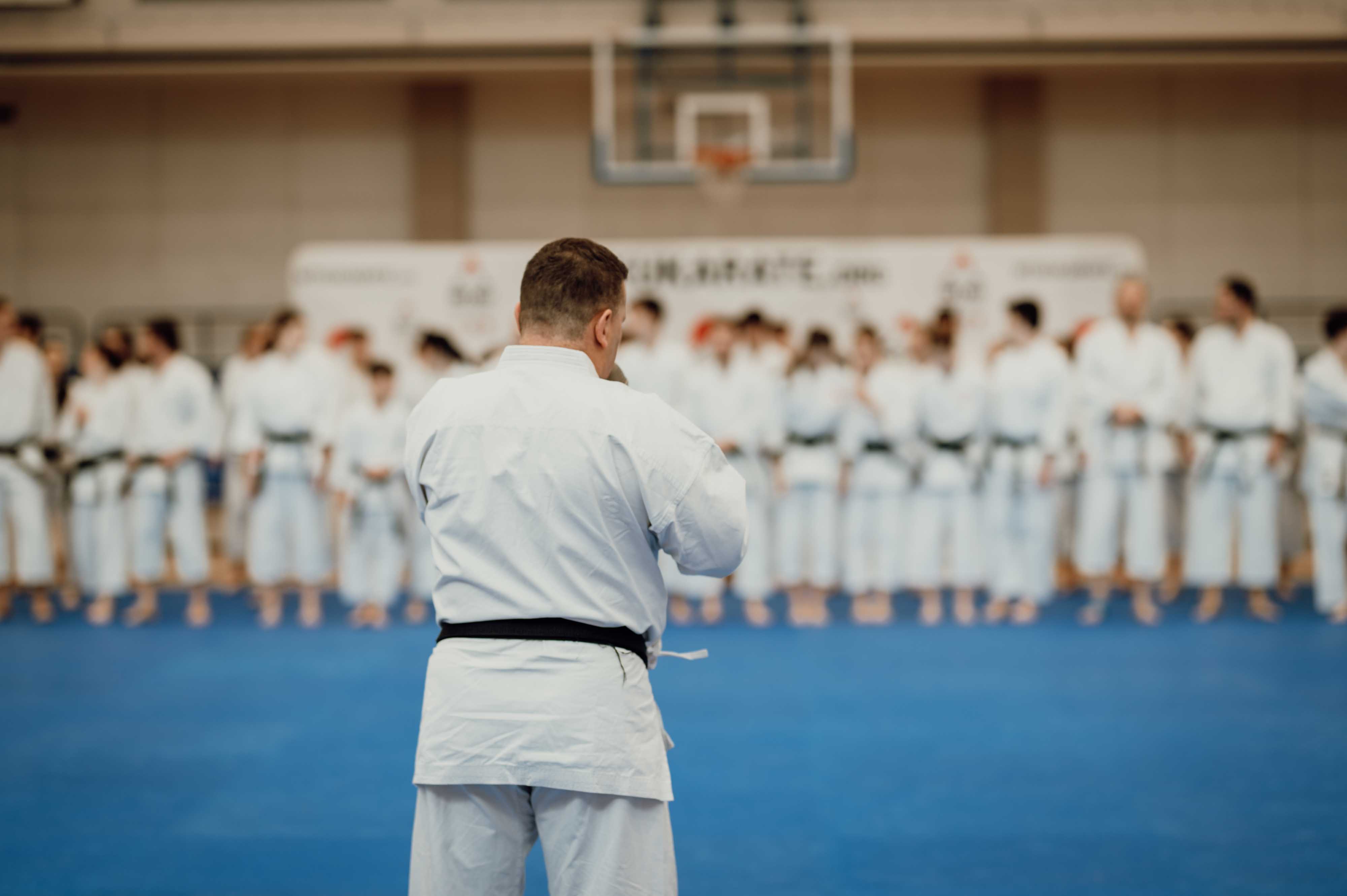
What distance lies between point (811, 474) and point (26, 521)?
4.48 m

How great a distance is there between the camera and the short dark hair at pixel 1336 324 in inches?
236

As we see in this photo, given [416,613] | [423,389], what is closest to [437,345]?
[423,389]

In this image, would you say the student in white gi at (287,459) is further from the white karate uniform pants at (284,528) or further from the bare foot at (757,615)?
the bare foot at (757,615)

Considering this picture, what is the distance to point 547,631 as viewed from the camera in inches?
63.9

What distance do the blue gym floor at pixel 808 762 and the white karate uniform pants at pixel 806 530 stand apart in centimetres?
51

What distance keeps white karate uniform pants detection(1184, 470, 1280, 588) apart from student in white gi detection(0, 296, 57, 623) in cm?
656

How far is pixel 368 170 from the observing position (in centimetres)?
1091

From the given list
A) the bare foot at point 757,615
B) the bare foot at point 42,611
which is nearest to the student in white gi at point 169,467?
the bare foot at point 42,611

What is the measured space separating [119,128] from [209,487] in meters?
4.20

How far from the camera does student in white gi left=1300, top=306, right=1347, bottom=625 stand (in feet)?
19.6

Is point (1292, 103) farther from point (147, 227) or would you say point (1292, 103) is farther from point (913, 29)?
point (147, 227)

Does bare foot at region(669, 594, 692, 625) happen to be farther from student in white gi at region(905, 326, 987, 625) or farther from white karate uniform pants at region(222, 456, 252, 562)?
white karate uniform pants at region(222, 456, 252, 562)

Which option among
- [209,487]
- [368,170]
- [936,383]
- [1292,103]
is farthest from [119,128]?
[1292,103]

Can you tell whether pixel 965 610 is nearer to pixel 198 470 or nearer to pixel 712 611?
pixel 712 611
